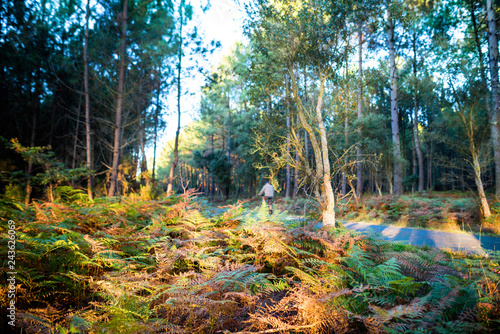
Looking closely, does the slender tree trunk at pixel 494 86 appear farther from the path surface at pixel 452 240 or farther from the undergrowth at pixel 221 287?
the undergrowth at pixel 221 287

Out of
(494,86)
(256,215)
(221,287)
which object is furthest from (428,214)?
(221,287)

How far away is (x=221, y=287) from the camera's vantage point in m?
2.27

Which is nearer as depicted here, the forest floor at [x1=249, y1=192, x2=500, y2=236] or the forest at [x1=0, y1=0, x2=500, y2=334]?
the forest at [x1=0, y1=0, x2=500, y2=334]

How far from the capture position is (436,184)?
119 feet

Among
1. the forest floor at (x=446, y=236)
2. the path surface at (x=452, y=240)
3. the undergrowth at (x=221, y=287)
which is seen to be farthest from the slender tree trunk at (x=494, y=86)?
the undergrowth at (x=221, y=287)

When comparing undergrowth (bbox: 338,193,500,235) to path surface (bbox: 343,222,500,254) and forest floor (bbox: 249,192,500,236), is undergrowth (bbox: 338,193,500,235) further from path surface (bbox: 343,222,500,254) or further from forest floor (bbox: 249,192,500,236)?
path surface (bbox: 343,222,500,254)

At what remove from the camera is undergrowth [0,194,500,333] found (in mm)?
1738

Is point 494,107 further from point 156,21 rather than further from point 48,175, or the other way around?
point 48,175

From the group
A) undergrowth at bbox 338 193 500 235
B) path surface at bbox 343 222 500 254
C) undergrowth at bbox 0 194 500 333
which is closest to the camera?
undergrowth at bbox 0 194 500 333

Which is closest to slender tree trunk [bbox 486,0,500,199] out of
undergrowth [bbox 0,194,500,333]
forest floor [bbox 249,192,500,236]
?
forest floor [bbox 249,192,500,236]

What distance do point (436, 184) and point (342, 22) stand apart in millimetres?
42185

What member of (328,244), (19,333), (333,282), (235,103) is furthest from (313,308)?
(235,103)

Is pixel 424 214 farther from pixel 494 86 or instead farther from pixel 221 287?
pixel 221 287

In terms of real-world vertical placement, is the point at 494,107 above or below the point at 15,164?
above
